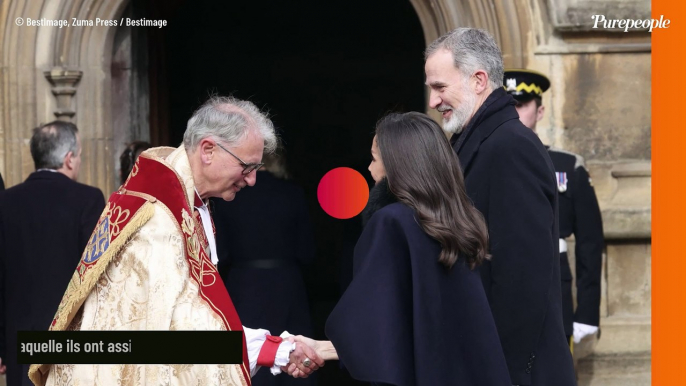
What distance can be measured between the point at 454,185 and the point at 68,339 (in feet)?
3.69

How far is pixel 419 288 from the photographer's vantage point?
8.61 feet

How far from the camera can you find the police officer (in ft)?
17.6

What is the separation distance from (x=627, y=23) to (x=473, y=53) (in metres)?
2.73

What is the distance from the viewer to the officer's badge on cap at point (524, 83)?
509cm

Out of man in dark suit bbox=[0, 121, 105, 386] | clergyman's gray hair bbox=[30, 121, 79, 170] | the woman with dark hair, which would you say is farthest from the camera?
clergyman's gray hair bbox=[30, 121, 79, 170]

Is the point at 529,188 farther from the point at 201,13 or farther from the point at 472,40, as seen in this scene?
the point at 201,13

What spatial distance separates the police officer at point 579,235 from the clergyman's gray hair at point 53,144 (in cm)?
232

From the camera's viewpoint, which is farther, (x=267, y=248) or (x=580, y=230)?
(x=267, y=248)

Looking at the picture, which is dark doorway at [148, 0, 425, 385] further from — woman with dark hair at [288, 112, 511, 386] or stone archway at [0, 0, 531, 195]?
woman with dark hair at [288, 112, 511, 386]

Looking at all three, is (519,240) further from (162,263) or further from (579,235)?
(579,235)

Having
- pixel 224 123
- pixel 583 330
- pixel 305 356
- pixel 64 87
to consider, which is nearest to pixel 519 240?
pixel 305 356

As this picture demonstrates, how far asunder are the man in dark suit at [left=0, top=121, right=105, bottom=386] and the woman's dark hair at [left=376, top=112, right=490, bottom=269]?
86.8 inches

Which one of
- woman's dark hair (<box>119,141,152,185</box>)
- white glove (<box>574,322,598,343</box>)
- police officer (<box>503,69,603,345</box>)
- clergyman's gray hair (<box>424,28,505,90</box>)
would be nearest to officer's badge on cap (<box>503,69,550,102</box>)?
police officer (<box>503,69,603,345</box>)

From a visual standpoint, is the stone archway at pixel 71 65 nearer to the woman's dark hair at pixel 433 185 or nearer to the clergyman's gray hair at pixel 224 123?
the clergyman's gray hair at pixel 224 123
